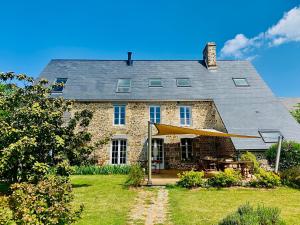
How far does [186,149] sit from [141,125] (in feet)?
12.0

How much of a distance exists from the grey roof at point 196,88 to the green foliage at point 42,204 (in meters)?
11.5

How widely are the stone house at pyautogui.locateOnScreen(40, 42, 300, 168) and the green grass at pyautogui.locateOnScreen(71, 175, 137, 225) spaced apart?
260 inches

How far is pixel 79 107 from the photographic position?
19.5m

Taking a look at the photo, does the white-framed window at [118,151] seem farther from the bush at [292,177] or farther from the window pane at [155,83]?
A: the bush at [292,177]

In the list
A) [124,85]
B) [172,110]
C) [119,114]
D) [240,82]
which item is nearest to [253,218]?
[172,110]

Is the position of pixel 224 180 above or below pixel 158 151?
below

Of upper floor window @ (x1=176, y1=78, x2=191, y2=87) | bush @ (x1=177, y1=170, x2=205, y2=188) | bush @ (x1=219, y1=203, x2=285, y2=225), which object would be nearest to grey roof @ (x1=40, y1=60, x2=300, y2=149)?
upper floor window @ (x1=176, y1=78, x2=191, y2=87)

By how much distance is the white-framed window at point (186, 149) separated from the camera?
1973 centimetres

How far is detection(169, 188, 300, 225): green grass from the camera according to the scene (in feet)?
24.7

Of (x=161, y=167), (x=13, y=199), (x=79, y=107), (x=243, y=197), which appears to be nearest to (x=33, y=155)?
(x=13, y=199)

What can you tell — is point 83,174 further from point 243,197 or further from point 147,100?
point 243,197

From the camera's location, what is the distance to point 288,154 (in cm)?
1484

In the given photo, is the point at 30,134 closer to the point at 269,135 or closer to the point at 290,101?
the point at 269,135

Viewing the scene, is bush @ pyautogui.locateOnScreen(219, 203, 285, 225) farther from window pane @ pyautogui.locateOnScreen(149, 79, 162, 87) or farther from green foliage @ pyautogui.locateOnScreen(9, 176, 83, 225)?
window pane @ pyautogui.locateOnScreen(149, 79, 162, 87)
